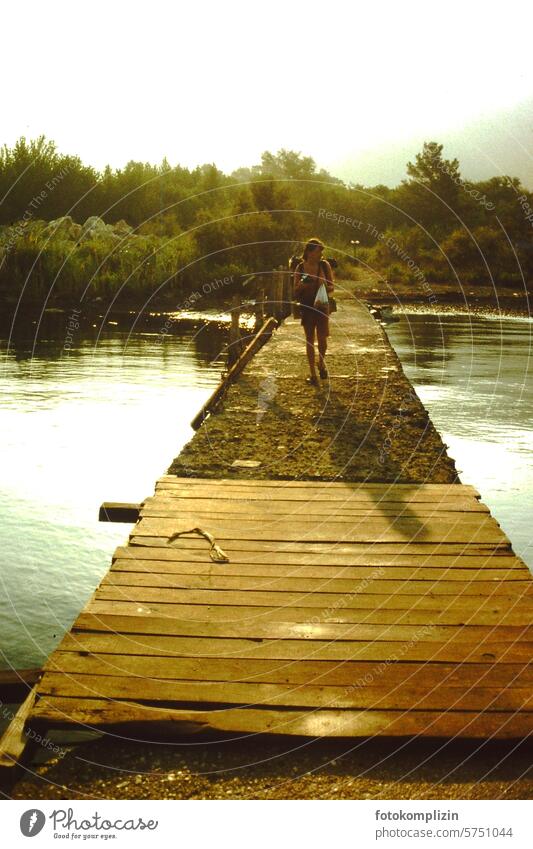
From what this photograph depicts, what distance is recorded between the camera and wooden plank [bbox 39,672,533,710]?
4.45 m

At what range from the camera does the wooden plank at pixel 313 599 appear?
18.5ft

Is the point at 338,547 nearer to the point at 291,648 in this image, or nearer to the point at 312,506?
the point at 312,506

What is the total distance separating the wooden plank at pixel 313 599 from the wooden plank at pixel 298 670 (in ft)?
2.50

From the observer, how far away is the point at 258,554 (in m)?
6.54

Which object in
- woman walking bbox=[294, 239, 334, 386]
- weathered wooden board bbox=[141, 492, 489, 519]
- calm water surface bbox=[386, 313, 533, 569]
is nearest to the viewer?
weathered wooden board bbox=[141, 492, 489, 519]

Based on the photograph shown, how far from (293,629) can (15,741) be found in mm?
1705

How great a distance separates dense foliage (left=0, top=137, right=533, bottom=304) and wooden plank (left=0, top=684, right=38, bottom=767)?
87.3ft

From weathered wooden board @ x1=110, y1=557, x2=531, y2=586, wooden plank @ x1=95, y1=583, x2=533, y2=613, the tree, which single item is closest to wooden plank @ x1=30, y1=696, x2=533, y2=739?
wooden plank @ x1=95, y1=583, x2=533, y2=613

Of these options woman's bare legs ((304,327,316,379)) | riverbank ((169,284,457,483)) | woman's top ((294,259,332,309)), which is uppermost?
woman's top ((294,259,332,309))

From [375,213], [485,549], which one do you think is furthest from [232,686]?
[375,213]

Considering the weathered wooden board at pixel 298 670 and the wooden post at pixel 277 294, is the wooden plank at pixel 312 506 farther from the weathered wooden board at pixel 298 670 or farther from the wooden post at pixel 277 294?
the wooden post at pixel 277 294

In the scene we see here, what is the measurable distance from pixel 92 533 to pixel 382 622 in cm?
533

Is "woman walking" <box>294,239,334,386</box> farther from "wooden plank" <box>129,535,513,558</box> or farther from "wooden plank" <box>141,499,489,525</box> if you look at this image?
"wooden plank" <box>129,535,513,558</box>
